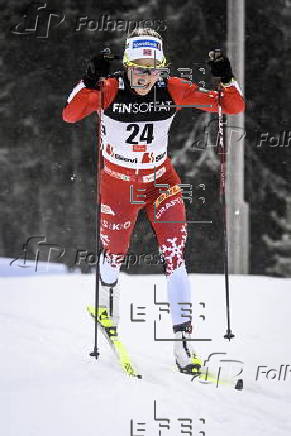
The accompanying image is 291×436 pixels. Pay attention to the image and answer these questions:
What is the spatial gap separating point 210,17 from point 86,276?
4.86 m

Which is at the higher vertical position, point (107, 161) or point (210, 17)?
point (210, 17)

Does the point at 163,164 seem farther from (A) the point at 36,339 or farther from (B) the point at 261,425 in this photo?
(B) the point at 261,425

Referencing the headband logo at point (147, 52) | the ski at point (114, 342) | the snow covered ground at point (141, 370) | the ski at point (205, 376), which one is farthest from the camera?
the headband logo at point (147, 52)

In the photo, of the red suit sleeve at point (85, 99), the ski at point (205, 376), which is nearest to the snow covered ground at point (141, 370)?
the ski at point (205, 376)

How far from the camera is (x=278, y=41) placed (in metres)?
11.6

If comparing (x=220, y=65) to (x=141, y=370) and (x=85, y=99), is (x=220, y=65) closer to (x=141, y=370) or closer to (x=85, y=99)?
(x=85, y=99)

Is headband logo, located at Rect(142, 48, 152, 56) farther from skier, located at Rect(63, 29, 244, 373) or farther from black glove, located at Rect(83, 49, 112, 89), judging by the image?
black glove, located at Rect(83, 49, 112, 89)

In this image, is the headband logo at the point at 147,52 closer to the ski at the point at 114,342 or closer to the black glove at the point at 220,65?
the black glove at the point at 220,65

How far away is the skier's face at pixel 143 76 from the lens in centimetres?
493

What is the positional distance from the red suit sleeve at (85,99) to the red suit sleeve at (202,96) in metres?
0.45

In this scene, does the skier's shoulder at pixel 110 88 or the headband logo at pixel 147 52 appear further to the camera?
the skier's shoulder at pixel 110 88

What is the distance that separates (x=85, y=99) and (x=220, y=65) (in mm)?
1005

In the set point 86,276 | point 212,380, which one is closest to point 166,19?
point 86,276

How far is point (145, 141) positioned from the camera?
5211mm
